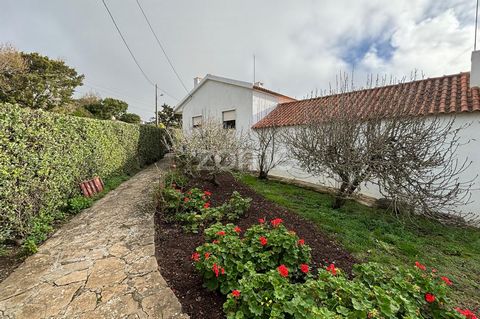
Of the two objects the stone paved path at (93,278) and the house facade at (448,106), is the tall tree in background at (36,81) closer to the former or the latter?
the stone paved path at (93,278)

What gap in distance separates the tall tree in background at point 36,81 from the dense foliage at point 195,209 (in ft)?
64.6

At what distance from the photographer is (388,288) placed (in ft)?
7.15

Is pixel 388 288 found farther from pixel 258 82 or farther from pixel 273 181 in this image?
pixel 258 82

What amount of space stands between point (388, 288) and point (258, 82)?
1419 centimetres

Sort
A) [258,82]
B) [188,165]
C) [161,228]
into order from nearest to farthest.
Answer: [161,228], [188,165], [258,82]

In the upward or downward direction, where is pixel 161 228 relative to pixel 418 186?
downward

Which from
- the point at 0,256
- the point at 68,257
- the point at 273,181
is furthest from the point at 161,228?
the point at 273,181

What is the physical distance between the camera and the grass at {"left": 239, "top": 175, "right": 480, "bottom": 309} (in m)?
3.63

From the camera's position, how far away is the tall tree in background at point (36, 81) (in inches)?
653

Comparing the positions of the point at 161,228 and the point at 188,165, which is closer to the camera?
the point at 161,228

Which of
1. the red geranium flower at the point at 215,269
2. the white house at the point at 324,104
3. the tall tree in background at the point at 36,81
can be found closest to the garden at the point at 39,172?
the red geranium flower at the point at 215,269

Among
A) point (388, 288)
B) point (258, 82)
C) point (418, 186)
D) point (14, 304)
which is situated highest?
point (258, 82)

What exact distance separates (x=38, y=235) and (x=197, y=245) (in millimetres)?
3396

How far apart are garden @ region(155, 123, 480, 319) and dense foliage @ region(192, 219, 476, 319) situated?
0.01 metres
